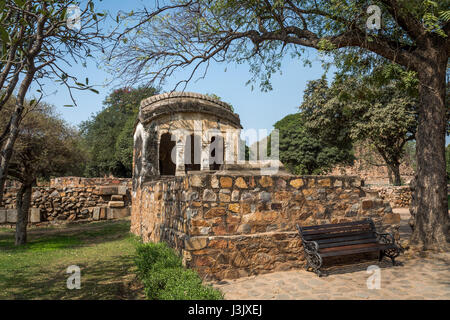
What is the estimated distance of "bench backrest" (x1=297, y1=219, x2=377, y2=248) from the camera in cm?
510

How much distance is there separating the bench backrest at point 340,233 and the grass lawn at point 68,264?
2753 mm

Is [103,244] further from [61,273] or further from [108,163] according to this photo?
[108,163]

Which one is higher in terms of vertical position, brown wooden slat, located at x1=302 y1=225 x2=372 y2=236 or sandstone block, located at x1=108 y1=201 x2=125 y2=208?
brown wooden slat, located at x1=302 y1=225 x2=372 y2=236

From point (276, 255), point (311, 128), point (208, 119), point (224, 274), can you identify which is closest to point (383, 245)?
point (276, 255)

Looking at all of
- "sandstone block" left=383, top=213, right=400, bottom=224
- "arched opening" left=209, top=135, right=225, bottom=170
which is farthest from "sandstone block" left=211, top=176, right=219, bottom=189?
"arched opening" left=209, top=135, right=225, bottom=170

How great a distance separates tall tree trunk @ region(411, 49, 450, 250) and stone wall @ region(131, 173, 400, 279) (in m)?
0.78

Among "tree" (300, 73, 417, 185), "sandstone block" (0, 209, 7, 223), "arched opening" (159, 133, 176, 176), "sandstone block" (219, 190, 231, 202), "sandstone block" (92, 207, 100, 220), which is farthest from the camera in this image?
"tree" (300, 73, 417, 185)

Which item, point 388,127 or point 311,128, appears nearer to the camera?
point 388,127

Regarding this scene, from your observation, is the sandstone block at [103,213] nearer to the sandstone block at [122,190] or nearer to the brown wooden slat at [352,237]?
the sandstone block at [122,190]

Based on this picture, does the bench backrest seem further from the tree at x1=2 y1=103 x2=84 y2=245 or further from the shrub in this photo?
the tree at x1=2 y1=103 x2=84 y2=245

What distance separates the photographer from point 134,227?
33.6 ft

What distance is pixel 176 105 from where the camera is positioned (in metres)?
9.79
